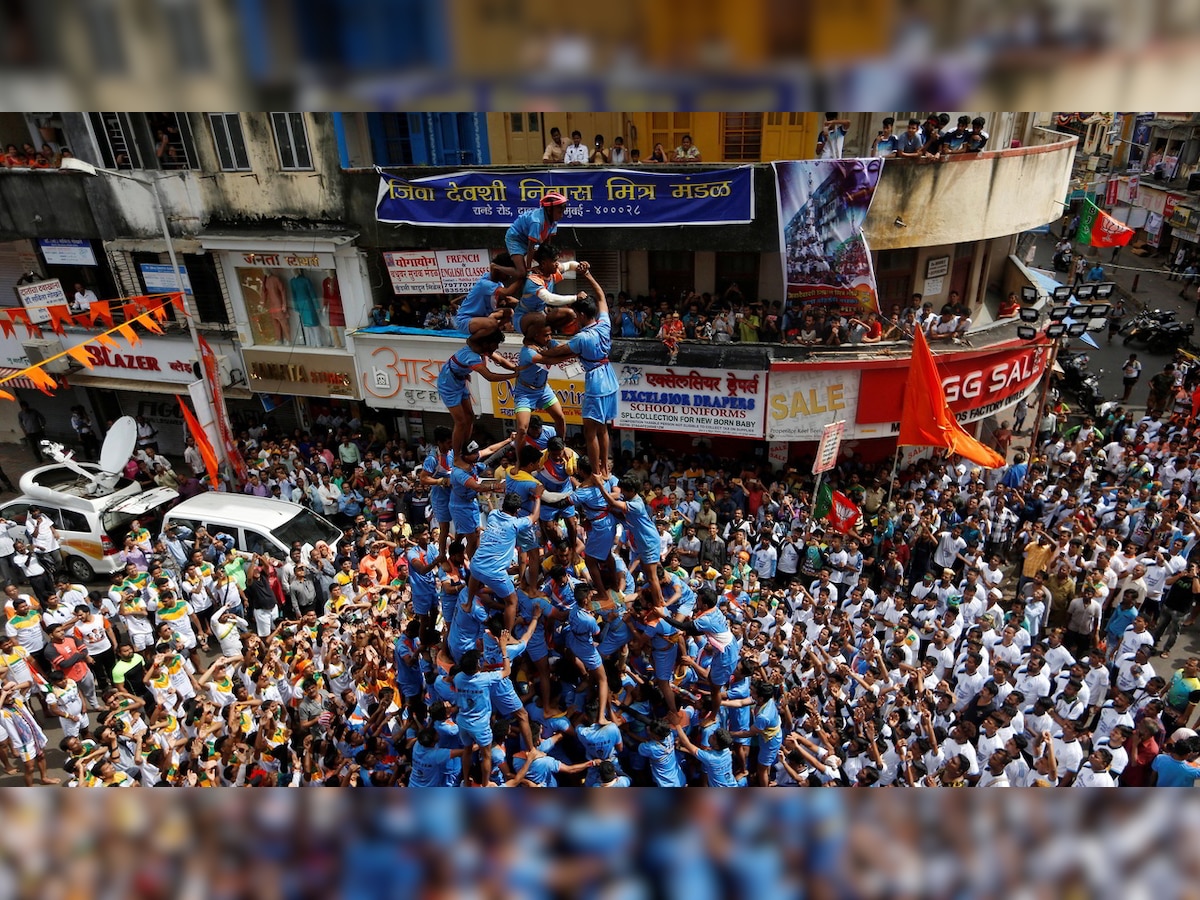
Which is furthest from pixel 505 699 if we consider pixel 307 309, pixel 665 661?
pixel 307 309

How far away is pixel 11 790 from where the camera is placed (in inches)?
56.0

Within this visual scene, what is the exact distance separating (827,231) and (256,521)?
11.3 metres

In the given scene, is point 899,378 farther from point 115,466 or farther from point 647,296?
point 115,466

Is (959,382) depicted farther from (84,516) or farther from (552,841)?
(84,516)

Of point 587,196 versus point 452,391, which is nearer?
point 452,391

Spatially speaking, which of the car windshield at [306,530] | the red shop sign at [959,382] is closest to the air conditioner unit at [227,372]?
the car windshield at [306,530]

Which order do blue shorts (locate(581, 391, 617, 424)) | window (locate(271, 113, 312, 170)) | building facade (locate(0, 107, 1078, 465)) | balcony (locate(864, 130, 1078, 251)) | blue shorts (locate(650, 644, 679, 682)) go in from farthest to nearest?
1. window (locate(271, 113, 312, 170))
2. building facade (locate(0, 107, 1078, 465))
3. balcony (locate(864, 130, 1078, 251))
4. blue shorts (locate(650, 644, 679, 682))
5. blue shorts (locate(581, 391, 617, 424))

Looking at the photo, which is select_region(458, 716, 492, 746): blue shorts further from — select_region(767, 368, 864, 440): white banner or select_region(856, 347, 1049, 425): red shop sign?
select_region(856, 347, 1049, 425): red shop sign

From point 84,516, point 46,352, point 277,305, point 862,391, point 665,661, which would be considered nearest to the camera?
point 665,661

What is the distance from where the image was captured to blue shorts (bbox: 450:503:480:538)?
24.9 ft

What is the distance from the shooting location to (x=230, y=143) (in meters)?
17.0

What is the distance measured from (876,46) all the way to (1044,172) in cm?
1808

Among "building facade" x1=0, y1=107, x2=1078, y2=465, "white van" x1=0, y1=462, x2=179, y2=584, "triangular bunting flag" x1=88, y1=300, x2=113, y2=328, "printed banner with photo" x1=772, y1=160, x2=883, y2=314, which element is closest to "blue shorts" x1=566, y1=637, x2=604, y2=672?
"building facade" x1=0, y1=107, x2=1078, y2=465

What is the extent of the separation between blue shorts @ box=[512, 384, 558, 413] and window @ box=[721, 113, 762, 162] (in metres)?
10.9
